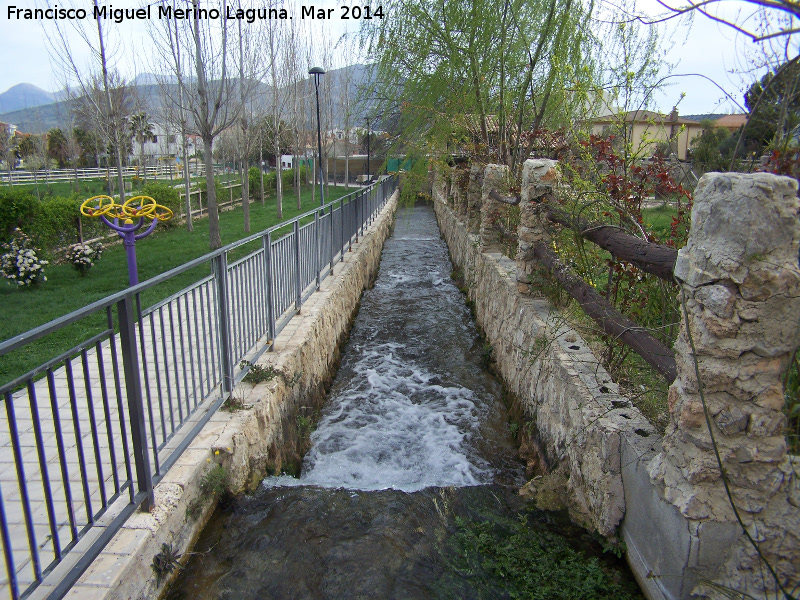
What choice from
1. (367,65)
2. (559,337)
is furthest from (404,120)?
(559,337)

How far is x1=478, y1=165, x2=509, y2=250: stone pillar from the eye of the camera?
8258mm

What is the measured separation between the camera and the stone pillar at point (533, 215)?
18.8ft

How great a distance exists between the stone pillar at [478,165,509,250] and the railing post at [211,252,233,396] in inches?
214

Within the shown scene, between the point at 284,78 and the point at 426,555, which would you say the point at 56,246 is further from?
the point at 284,78

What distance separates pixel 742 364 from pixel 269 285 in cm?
359

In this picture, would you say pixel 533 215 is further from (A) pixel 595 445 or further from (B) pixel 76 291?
(B) pixel 76 291

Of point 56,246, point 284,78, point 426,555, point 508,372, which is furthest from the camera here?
point 284,78

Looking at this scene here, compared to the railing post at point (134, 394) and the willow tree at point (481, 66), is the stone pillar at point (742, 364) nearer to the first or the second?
the railing post at point (134, 394)

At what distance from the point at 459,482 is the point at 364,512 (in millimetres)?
894

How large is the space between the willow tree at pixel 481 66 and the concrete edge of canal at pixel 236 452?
4512 mm

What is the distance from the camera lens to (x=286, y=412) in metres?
4.44

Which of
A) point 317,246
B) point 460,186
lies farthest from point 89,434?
point 460,186

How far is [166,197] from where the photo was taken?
15.9m

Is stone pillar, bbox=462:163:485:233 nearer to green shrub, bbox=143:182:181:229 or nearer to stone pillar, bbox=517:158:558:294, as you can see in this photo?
stone pillar, bbox=517:158:558:294
